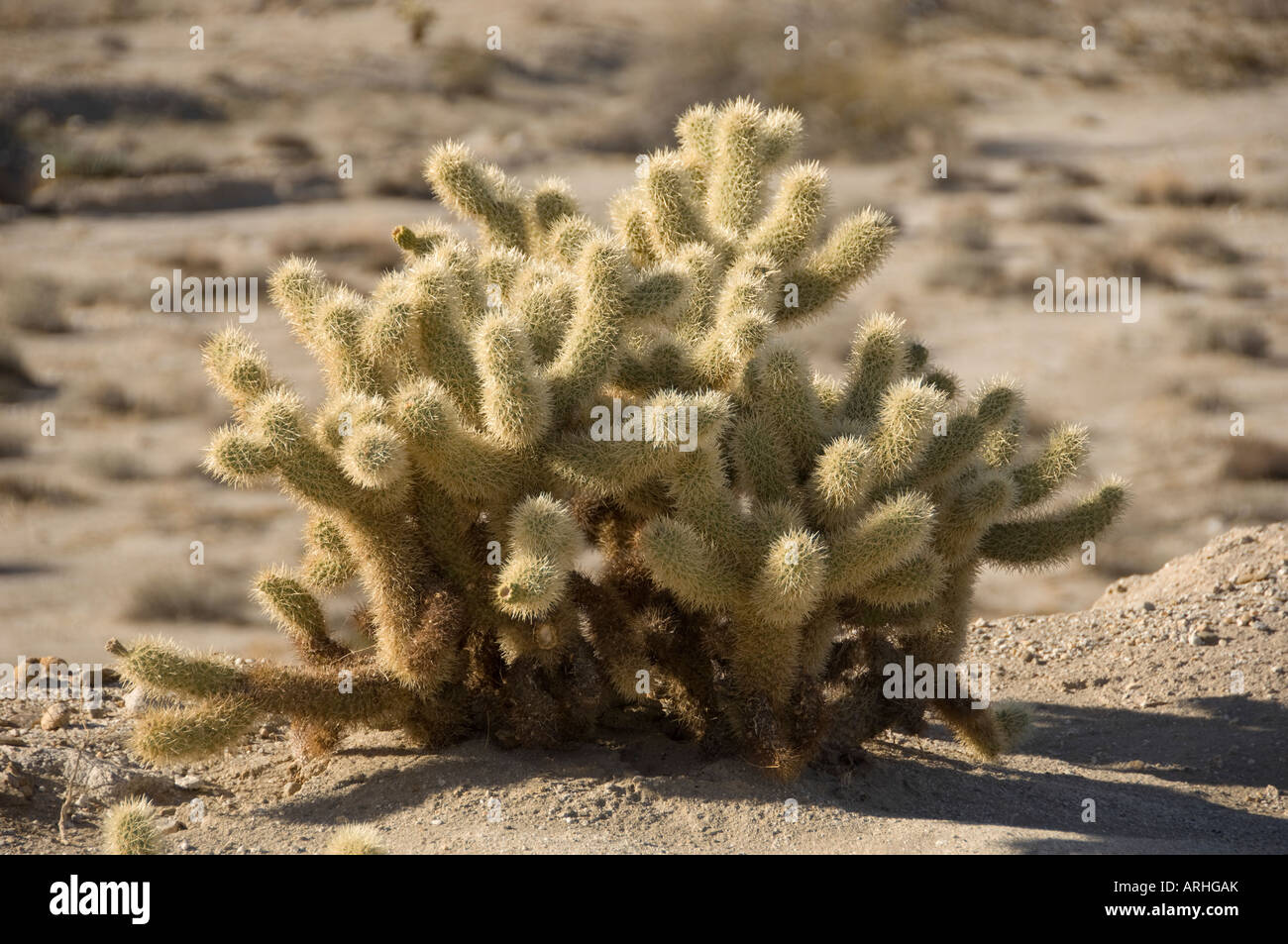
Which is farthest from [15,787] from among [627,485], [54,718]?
Result: [627,485]

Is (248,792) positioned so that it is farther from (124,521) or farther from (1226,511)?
(1226,511)


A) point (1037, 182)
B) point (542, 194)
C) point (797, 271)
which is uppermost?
point (1037, 182)

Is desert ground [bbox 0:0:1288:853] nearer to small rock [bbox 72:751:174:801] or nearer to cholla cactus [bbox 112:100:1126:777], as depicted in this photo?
small rock [bbox 72:751:174:801]

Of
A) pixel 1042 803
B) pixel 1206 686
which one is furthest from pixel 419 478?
pixel 1206 686

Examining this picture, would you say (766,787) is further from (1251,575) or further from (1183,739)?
(1251,575)

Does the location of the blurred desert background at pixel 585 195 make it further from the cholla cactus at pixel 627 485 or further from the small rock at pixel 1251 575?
the cholla cactus at pixel 627 485

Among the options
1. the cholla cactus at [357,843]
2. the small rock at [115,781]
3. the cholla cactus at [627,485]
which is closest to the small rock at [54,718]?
the small rock at [115,781]

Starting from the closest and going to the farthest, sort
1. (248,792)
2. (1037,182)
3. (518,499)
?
(518,499) → (248,792) → (1037,182)

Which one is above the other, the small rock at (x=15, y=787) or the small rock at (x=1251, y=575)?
the small rock at (x=1251, y=575)

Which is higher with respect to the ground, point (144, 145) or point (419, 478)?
point (144, 145)
